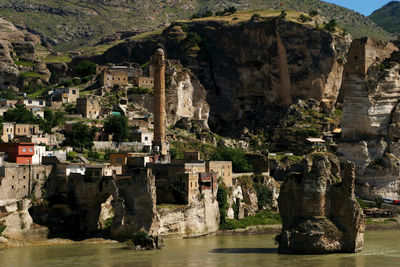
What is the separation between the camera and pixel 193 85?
103 m

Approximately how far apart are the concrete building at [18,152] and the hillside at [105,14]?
3549 inches

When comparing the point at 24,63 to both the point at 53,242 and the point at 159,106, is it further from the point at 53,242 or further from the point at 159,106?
the point at 53,242

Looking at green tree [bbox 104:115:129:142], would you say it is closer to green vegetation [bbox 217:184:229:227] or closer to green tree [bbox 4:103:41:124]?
green tree [bbox 4:103:41:124]

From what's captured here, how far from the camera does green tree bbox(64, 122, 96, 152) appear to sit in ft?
252

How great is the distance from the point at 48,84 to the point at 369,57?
129ft

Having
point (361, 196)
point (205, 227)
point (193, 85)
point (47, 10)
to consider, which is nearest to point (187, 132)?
point (193, 85)

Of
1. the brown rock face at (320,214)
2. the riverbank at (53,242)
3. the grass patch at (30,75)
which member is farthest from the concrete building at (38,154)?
the grass patch at (30,75)

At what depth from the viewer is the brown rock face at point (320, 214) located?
52.3m

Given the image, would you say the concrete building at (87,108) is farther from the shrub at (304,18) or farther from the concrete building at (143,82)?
the shrub at (304,18)

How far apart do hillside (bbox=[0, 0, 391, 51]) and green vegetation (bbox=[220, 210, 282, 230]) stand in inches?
3407

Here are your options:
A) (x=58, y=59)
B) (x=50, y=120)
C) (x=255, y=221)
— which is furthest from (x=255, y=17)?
(x=255, y=221)

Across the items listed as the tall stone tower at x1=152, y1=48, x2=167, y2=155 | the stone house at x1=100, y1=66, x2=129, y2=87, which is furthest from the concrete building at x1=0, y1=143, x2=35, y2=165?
the stone house at x1=100, y1=66, x2=129, y2=87

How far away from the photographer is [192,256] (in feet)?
175

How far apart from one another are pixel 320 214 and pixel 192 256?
8.53 m
